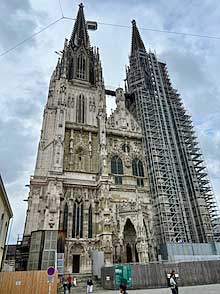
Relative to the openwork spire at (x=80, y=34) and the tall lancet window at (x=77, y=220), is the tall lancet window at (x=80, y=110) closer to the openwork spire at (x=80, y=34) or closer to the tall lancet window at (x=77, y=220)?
the tall lancet window at (x=77, y=220)

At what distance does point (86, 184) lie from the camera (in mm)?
26609

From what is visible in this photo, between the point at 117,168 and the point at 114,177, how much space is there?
4.97 feet

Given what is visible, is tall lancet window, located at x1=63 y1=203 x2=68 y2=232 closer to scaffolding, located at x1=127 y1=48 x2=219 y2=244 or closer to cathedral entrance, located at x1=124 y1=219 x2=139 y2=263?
cathedral entrance, located at x1=124 y1=219 x2=139 y2=263

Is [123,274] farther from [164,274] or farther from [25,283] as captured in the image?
[25,283]

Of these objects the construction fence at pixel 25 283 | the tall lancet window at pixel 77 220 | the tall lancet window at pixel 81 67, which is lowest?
the construction fence at pixel 25 283

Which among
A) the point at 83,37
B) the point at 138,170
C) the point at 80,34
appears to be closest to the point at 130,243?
the point at 138,170

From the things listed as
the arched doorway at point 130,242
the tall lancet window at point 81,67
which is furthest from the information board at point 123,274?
the tall lancet window at point 81,67

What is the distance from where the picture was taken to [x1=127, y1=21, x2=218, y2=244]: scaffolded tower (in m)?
25.9

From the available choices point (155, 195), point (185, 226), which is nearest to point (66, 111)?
point (155, 195)

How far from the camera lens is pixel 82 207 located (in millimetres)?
25562

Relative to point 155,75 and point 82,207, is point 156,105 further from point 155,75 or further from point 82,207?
point 82,207

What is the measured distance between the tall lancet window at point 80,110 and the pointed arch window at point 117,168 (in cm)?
787

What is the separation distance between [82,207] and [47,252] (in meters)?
6.63

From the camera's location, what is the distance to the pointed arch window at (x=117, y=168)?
28.7 meters
